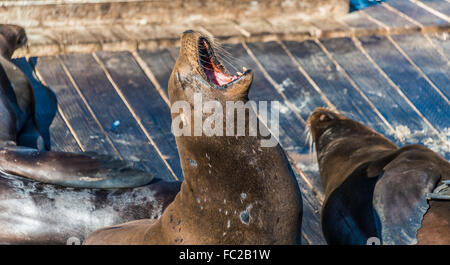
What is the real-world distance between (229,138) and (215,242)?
0.41 m

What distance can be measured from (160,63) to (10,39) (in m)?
0.99

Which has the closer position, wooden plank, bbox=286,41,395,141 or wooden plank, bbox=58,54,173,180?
wooden plank, bbox=58,54,173,180

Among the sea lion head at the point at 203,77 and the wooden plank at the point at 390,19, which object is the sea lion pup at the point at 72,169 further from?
the wooden plank at the point at 390,19

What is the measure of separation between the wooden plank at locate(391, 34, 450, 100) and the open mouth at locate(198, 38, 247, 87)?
8.04 ft

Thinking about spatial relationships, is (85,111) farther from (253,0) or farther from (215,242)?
(215,242)

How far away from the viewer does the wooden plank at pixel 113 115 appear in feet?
13.2

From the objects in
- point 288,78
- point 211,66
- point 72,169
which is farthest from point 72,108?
point 211,66

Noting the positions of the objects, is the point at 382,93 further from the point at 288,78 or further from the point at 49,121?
the point at 49,121

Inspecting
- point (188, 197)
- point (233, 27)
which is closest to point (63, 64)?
point (233, 27)

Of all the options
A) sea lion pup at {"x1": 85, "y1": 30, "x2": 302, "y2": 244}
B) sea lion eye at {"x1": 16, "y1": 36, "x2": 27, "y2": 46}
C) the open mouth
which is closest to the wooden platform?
sea lion eye at {"x1": 16, "y1": 36, "x2": 27, "y2": 46}

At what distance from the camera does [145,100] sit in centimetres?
449

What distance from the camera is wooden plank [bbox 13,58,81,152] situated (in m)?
4.14

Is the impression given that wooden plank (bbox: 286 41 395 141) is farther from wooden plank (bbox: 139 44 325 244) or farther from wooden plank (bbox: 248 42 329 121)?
wooden plank (bbox: 139 44 325 244)

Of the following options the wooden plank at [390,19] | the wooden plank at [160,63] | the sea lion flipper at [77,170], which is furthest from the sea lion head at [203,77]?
the wooden plank at [390,19]
